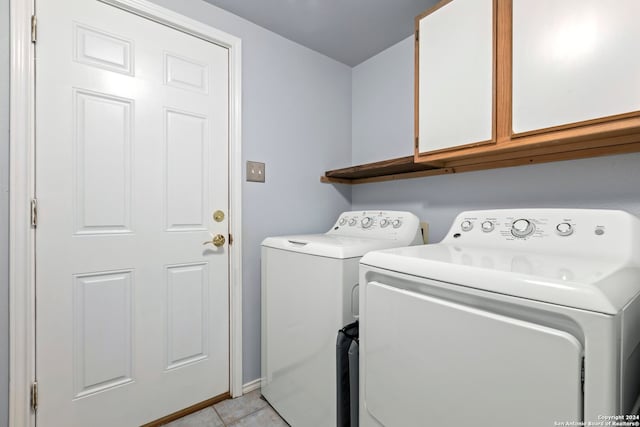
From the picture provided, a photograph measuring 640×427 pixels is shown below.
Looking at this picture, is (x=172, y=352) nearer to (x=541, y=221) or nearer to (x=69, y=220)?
(x=69, y=220)

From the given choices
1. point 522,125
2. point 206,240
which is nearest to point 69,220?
point 206,240

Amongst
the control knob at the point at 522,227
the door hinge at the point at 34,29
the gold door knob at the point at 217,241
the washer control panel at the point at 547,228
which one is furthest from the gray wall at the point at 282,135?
the control knob at the point at 522,227

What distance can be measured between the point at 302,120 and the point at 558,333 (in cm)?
177

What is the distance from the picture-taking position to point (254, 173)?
178 cm

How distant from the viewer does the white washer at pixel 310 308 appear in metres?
1.20

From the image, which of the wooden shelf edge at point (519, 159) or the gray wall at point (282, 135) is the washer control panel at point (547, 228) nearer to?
the wooden shelf edge at point (519, 159)

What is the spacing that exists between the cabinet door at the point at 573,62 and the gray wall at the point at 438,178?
383 millimetres

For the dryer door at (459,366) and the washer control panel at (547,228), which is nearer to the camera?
the dryer door at (459,366)

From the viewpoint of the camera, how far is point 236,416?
1534 millimetres

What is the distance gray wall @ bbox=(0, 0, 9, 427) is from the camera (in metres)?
1.12

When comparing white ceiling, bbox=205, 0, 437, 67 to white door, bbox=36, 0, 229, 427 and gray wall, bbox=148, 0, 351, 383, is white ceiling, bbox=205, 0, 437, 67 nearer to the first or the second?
gray wall, bbox=148, 0, 351, 383

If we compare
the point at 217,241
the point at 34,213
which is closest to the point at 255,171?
the point at 217,241

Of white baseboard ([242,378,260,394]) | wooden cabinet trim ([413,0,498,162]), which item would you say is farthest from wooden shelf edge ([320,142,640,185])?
white baseboard ([242,378,260,394])

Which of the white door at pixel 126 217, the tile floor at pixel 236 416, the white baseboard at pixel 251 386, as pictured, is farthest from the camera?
the white baseboard at pixel 251 386
